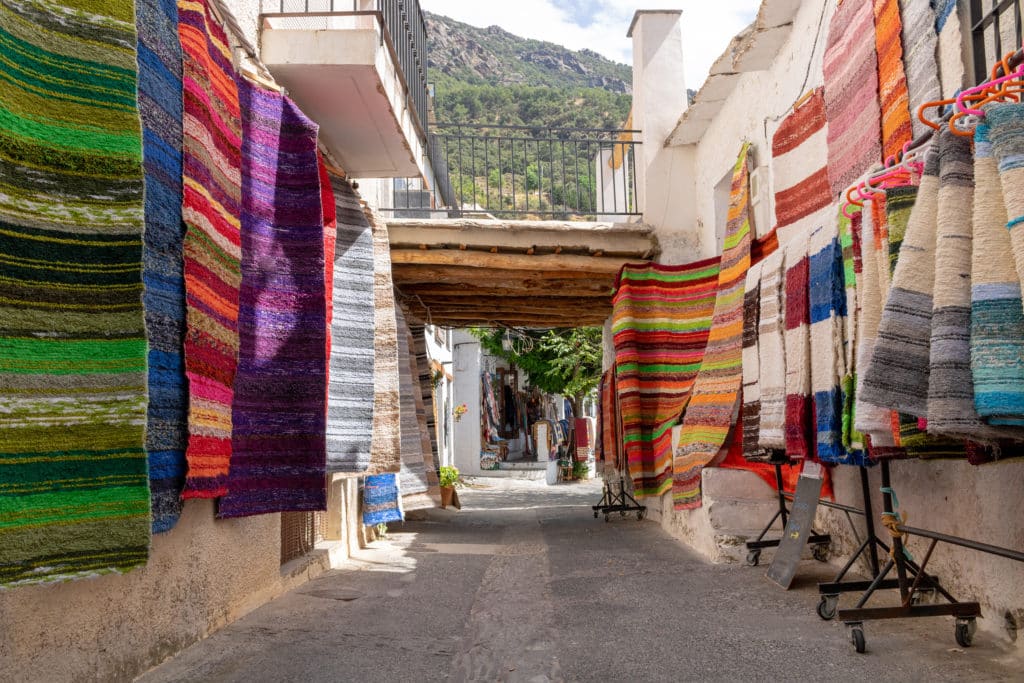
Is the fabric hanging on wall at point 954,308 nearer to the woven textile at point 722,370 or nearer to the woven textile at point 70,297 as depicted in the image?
the woven textile at point 70,297

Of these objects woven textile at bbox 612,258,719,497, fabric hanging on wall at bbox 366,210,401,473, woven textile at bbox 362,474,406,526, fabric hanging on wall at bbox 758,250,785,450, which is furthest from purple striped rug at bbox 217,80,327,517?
A: woven textile at bbox 612,258,719,497

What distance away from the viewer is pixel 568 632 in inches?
139

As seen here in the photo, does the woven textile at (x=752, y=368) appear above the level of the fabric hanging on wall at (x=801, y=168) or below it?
below

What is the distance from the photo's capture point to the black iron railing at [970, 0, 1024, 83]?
9.53 ft

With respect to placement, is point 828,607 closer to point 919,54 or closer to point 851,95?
point 919,54

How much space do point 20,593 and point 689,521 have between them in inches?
184

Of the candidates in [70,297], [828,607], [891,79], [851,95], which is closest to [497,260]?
[851,95]

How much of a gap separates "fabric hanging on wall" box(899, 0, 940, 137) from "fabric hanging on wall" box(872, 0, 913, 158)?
0.03 meters

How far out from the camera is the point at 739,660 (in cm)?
295

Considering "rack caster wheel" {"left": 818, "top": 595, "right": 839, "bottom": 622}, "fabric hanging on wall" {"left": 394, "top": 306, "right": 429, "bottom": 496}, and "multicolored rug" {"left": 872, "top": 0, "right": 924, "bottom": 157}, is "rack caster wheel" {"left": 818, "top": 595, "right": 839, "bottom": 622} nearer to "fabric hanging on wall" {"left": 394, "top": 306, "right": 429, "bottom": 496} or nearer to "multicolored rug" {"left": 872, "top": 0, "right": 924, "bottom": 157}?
"multicolored rug" {"left": 872, "top": 0, "right": 924, "bottom": 157}

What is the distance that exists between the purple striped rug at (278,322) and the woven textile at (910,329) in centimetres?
263

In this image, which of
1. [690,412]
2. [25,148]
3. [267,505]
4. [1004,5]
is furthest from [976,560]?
[25,148]

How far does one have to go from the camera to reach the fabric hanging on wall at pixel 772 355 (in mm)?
3840

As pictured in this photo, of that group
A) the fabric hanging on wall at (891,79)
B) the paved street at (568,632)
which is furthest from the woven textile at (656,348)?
the fabric hanging on wall at (891,79)
